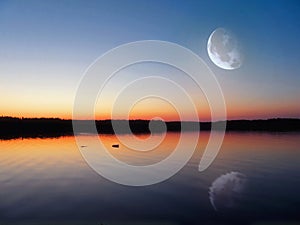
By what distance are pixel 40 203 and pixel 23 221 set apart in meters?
4.08

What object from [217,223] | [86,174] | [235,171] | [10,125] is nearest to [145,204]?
[217,223]

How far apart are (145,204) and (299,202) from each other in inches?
423

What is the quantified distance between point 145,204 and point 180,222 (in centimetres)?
433

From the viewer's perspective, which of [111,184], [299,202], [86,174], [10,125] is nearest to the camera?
[299,202]

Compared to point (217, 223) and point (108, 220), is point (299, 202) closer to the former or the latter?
point (217, 223)

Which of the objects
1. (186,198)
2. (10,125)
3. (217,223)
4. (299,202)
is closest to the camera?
(217,223)

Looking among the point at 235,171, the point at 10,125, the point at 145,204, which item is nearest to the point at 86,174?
the point at 145,204

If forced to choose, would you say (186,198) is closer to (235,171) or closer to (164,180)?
(164,180)

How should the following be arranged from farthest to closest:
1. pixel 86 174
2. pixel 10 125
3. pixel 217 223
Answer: pixel 10 125 < pixel 86 174 < pixel 217 223

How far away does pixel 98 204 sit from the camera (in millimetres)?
20953

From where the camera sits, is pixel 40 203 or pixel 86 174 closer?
pixel 40 203

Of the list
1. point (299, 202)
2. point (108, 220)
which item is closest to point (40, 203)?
point (108, 220)

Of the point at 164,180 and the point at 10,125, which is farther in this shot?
the point at 10,125

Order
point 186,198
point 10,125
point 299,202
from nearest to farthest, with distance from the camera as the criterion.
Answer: point 299,202 < point 186,198 < point 10,125
